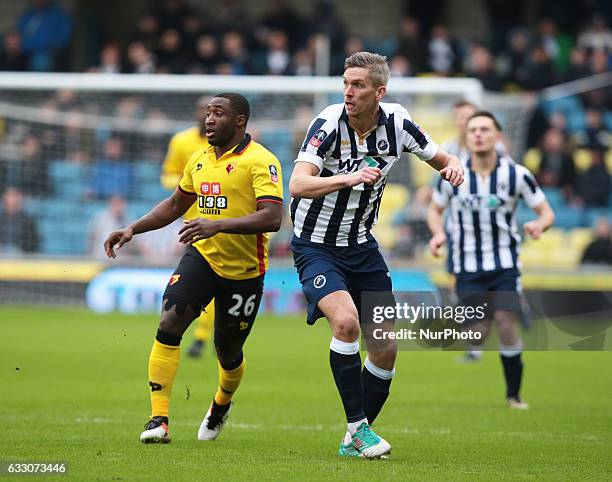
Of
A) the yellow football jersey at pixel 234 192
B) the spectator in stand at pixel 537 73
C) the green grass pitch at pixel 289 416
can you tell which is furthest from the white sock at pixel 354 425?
the spectator in stand at pixel 537 73

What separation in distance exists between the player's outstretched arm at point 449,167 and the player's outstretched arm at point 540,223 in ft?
8.28

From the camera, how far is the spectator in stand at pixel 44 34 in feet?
79.0

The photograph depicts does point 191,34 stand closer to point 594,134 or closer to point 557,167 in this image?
point 557,167

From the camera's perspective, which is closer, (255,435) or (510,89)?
(255,435)

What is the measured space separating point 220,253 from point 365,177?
61.0 inches

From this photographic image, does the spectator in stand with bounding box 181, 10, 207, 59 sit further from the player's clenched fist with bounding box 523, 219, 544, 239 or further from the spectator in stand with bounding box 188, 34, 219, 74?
the player's clenched fist with bounding box 523, 219, 544, 239

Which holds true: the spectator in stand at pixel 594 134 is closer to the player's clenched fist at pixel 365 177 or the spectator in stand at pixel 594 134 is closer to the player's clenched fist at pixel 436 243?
the player's clenched fist at pixel 436 243

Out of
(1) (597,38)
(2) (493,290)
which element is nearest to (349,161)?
(2) (493,290)

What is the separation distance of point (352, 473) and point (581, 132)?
17.5 m

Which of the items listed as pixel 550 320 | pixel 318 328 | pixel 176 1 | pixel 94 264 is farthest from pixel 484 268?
pixel 176 1

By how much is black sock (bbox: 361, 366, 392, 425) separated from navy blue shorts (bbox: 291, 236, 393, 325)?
1.55 ft

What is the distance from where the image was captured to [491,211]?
1068 centimetres

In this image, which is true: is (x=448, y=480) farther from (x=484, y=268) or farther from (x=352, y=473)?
(x=484, y=268)

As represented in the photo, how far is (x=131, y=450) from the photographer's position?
24.2 ft
